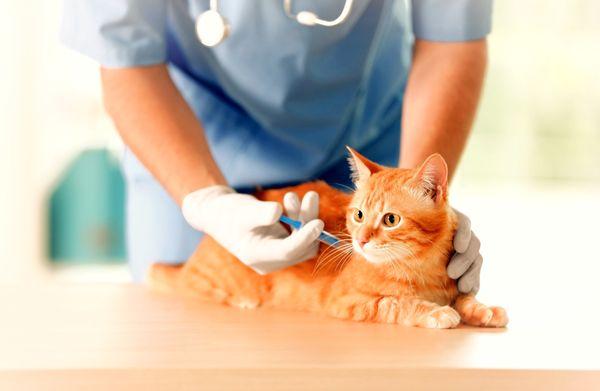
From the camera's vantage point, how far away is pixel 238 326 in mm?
834

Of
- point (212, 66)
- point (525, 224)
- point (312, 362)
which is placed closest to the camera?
point (312, 362)

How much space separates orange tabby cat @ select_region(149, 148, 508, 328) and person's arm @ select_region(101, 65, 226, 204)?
0.15 meters

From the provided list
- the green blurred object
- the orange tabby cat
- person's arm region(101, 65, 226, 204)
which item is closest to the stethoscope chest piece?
person's arm region(101, 65, 226, 204)

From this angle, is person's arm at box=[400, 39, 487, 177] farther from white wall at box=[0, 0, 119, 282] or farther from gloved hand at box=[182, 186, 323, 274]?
white wall at box=[0, 0, 119, 282]

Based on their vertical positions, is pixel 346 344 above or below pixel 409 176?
below

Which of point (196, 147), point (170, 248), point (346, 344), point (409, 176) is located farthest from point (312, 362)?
point (170, 248)

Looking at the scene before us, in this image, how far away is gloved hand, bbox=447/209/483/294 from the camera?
0.86m

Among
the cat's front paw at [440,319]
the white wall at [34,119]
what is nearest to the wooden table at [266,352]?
the cat's front paw at [440,319]

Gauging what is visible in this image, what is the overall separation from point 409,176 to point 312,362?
0.85 feet

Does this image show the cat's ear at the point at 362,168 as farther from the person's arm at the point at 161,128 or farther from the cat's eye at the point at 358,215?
the person's arm at the point at 161,128

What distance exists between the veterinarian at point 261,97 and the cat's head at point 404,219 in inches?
2.4

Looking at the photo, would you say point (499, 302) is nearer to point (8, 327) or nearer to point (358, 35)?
point (358, 35)

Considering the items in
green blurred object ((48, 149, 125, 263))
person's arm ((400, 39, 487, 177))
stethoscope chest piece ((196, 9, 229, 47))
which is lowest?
green blurred object ((48, 149, 125, 263))

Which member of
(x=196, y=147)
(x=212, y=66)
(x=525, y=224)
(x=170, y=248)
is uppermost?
(x=212, y=66)
